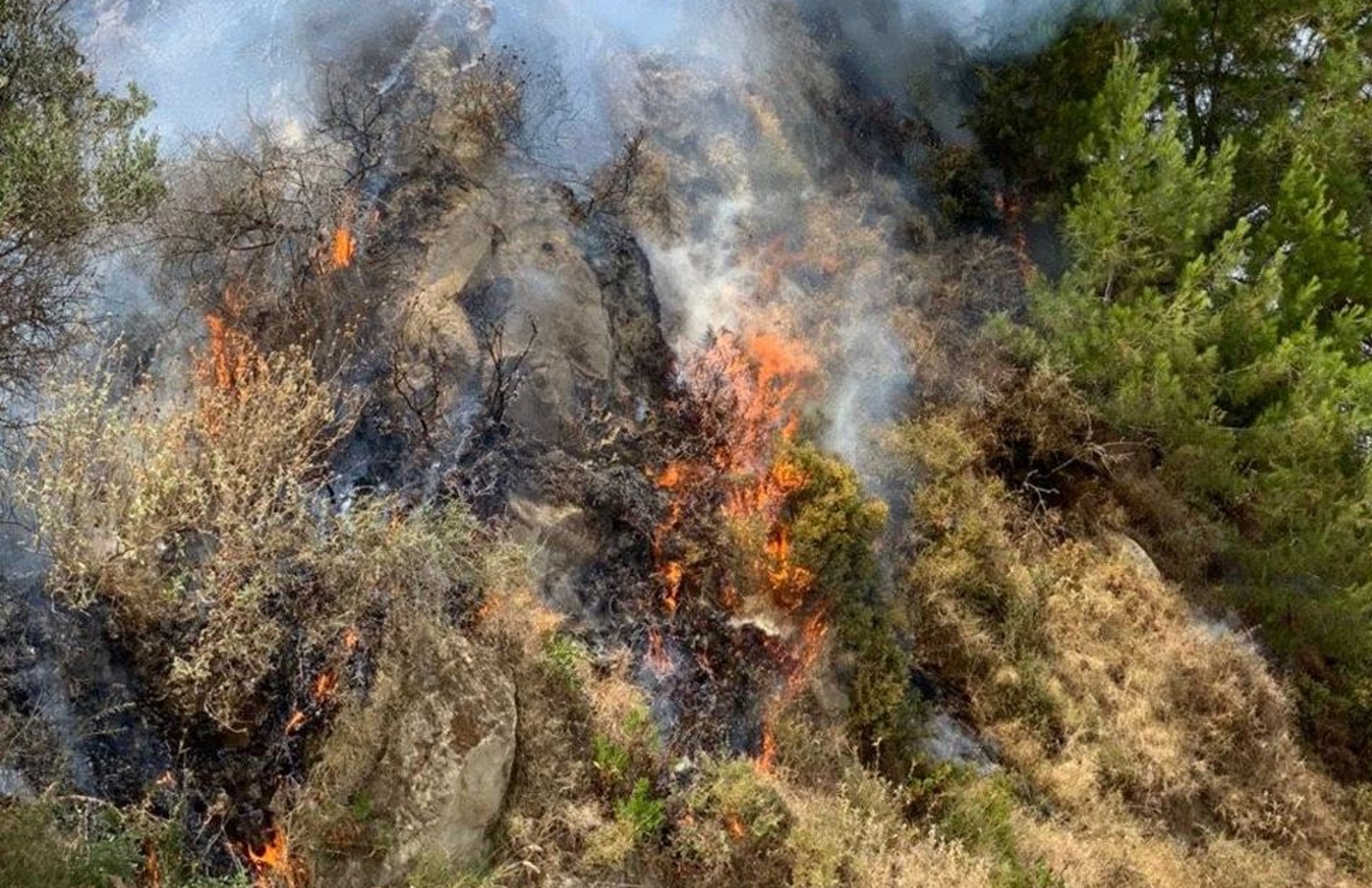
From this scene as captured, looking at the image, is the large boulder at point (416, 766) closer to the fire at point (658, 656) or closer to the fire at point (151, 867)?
the fire at point (151, 867)

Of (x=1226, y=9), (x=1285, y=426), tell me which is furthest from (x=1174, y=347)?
(x=1226, y=9)

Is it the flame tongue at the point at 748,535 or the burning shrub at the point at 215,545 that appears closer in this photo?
the burning shrub at the point at 215,545

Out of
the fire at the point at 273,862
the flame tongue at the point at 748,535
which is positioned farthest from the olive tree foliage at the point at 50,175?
the flame tongue at the point at 748,535

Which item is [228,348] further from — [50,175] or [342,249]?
[50,175]

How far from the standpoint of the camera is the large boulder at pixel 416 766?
5.98 metres

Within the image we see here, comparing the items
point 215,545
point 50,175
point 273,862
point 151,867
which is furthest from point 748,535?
point 50,175

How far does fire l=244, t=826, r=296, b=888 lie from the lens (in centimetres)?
586

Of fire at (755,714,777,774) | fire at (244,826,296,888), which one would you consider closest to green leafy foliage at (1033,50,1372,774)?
fire at (755,714,777,774)

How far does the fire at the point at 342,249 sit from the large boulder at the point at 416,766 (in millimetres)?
3405

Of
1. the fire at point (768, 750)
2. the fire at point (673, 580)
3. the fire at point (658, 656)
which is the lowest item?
the fire at point (768, 750)

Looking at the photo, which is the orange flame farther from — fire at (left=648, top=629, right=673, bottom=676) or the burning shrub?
fire at (left=648, top=629, right=673, bottom=676)

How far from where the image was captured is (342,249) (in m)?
8.62

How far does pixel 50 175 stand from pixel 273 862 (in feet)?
13.0

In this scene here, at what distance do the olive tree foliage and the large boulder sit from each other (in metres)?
2.89
